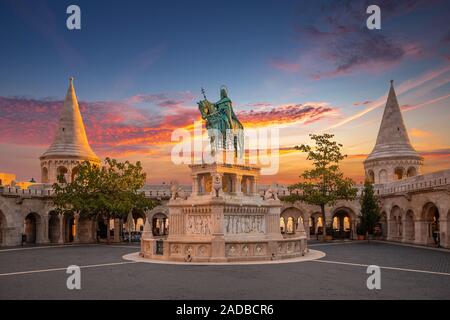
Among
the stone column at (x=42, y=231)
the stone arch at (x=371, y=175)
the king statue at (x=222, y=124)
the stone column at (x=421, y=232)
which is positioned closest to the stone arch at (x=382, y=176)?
the stone arch at (x=371, y=175)

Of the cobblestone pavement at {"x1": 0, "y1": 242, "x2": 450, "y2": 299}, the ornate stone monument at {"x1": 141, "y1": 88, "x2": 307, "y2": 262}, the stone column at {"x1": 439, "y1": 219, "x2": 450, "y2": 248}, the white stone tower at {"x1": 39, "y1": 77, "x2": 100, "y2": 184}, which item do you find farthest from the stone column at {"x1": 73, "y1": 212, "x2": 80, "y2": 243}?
the stone column at {"x1": 439, "y1": 219, "x2": 450, "y2": 248}

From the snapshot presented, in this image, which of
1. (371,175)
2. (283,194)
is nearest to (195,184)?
(283,194)

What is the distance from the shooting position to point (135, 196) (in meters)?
41.0

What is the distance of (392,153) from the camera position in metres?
49.5

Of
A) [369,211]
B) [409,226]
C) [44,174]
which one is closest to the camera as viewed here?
[409,226]

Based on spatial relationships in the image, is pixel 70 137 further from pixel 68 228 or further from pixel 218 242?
pixel 218 242

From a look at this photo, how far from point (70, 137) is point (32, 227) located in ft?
33.7

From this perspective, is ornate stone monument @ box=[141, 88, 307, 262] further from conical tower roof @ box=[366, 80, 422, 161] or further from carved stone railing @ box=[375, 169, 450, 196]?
conical tower roof @ box=[366, 80, 422, 161]

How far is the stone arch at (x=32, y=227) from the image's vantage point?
141ft

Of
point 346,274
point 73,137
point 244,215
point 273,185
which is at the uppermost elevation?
point 73,137

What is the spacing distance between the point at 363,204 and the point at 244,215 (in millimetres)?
20939
